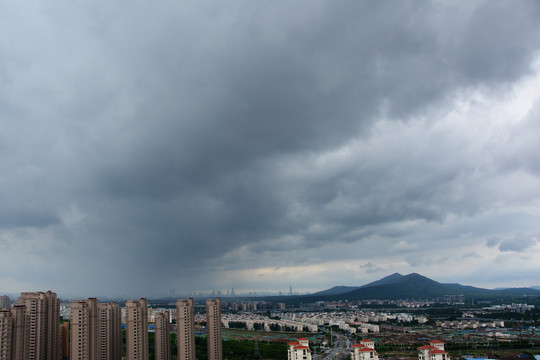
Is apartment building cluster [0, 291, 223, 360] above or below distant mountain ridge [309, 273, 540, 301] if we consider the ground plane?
above

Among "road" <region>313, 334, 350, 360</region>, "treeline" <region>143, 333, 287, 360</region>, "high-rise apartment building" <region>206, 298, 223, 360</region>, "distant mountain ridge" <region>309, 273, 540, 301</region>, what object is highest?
"high-rise apartment building" <region>206, 298, 223, 360</region>

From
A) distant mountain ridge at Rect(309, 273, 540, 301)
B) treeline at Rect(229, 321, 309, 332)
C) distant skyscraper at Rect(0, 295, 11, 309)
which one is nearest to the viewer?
distant skyscraper at Rect(0, 295, 11, 309)

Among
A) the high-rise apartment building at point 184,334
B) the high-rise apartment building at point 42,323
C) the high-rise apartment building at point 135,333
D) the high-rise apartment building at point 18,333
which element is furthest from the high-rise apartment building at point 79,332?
the high-rise apartment building at point 184,334

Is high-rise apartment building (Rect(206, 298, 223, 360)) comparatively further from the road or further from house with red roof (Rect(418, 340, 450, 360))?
house with red roof (Rect(418, 340, 450, 360))

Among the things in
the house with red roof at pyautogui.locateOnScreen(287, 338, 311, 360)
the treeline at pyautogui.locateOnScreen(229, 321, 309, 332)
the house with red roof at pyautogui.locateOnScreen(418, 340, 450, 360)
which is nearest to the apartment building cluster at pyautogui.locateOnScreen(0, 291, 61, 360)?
the house with red roof at pyautogui.locateOnScreen(287, 338, 311, 360)

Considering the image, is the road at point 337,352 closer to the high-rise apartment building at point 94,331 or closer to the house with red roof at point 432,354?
the house with red roof at point 432,354

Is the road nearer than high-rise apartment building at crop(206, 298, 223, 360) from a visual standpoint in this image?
No
